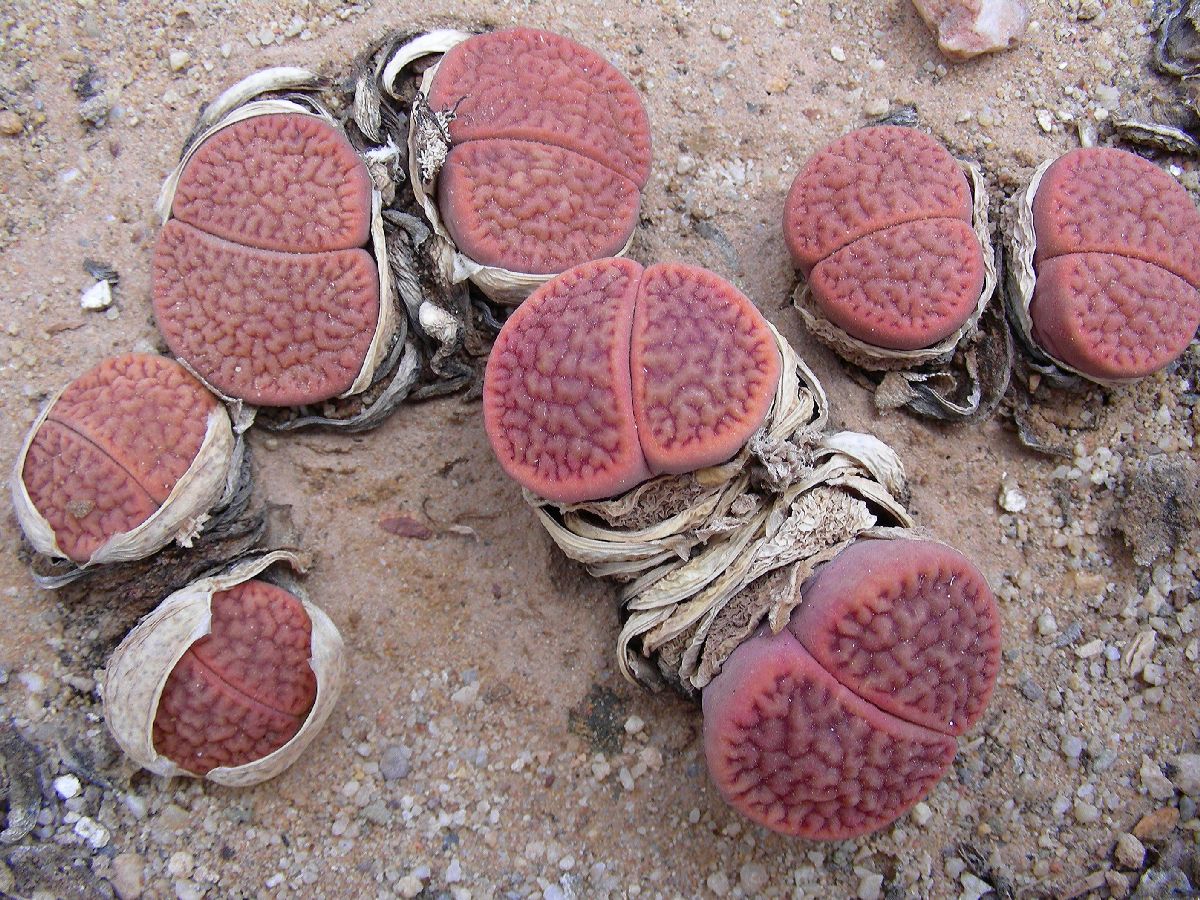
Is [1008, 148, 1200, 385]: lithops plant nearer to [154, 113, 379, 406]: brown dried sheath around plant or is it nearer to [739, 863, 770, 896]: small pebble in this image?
[739, 863, 770, 896]: small pebble

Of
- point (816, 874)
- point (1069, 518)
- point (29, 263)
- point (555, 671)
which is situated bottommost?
point (816, 874)

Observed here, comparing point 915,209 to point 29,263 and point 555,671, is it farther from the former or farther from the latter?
point 29,263

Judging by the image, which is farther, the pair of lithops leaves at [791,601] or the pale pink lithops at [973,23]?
the pale pink lithops at [973,23]

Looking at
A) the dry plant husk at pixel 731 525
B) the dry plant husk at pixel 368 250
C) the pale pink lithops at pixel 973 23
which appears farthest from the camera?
the pale pink lithops at pixel 973 23

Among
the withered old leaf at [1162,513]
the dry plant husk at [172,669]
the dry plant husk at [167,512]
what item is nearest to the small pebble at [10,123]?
the dry plant husk at [167,512]

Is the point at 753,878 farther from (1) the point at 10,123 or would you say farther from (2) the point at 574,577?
(1) the point at 10,123

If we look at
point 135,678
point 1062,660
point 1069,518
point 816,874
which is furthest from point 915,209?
point 135,678

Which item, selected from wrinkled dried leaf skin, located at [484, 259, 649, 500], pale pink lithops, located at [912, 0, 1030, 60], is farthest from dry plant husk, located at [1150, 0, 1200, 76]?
Answer: wrinkled dried leaf skin, located at [484, 259, 649, 500]

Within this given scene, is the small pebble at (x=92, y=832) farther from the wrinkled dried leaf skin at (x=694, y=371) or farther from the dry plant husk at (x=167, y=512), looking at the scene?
the wrinkled dried leaf skin at (x=694, y=371)
